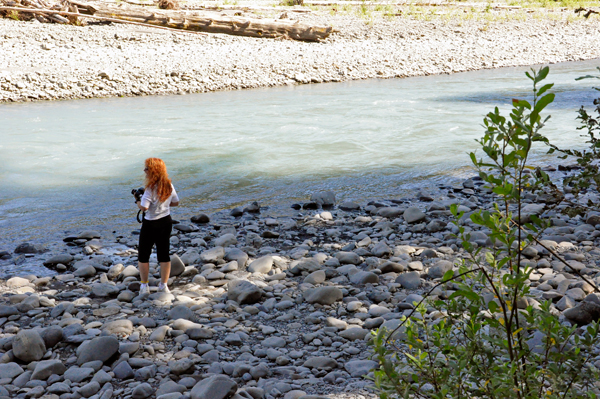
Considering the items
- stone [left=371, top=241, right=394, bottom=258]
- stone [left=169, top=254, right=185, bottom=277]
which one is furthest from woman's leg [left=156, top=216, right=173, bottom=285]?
stone [left=371, top=241, right=394, bottom=258]

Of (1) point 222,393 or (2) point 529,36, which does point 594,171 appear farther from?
(2) point 529,36

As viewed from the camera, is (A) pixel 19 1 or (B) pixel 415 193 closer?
(B) pixel 415 193

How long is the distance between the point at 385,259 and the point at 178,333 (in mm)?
2231

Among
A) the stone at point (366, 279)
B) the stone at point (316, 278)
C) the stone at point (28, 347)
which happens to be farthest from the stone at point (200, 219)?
the stone at point (28, 347)

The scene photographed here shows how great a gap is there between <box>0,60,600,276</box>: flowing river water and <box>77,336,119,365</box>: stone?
3.02 m

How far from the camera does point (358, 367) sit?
11.0 feet

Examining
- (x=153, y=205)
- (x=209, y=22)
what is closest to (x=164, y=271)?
(x=153, y=205)

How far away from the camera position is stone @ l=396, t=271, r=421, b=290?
Result: 4.64 meters

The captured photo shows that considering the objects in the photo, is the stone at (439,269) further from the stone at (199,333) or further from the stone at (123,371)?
the stone at (123,371)

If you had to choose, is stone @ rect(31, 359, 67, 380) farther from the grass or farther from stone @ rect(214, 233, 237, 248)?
the grass

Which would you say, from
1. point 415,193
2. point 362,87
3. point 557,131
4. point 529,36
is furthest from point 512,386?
point 529,36

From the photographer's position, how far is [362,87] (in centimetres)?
1694

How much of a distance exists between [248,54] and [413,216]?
13028 mm

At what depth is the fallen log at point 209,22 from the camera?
19.5 m
